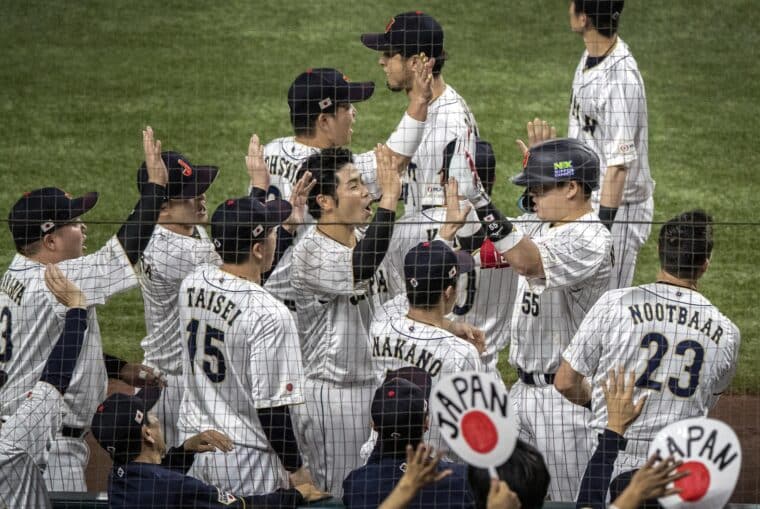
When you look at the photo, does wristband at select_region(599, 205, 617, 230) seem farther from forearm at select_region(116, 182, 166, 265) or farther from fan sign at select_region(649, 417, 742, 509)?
fan sign at select_region(649, 417, 742, 509)

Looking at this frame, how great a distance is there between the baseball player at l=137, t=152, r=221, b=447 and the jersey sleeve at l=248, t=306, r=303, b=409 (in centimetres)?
81

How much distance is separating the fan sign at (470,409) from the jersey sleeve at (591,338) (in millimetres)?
1336

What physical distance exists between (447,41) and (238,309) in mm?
8364

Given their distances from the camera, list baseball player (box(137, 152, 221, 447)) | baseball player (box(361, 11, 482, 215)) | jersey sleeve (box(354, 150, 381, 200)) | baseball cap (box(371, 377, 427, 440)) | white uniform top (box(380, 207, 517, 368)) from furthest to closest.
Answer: baseball player (box(361, 11, 482, 215)), jersey sleeve (box(354, 150, 381, 200)), white uniform top (box(380, 207, 517, 368)), baseball player (box(137, 152, 221, 447)), baseball cap (box(371, 377, 427, 440))

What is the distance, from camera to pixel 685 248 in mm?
4867

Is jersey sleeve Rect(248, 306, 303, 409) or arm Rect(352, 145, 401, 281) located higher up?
arm Rect(352, 145, 401, 281)

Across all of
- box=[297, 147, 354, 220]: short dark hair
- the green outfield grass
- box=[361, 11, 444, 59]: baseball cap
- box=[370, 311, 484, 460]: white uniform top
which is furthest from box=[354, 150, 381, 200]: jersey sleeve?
the green outfield grass

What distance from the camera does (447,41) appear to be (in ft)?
42.5

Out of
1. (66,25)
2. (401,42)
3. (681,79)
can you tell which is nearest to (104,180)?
(66,25)

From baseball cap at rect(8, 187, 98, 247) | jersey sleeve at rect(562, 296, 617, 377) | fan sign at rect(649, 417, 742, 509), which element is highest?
baseball cap at rect(8, 187, 98, 247)

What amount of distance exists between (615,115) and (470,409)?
3614 mm

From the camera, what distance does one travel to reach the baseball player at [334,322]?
545 cm

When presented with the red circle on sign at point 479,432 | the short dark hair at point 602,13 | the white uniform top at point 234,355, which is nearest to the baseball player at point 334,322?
the white uniform top at point 234,355

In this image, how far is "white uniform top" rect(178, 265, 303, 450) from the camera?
4.94m
